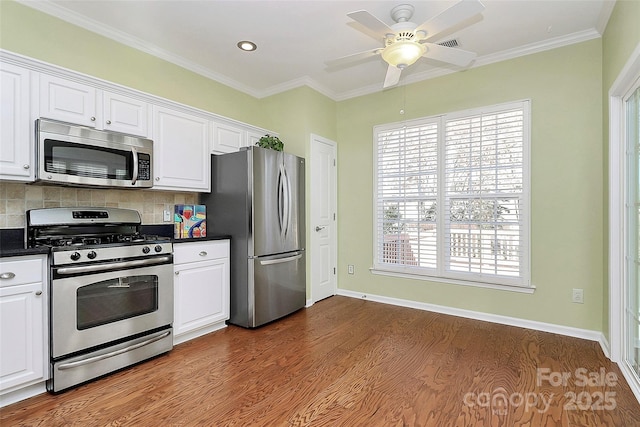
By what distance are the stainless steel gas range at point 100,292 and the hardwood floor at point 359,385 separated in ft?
0.53

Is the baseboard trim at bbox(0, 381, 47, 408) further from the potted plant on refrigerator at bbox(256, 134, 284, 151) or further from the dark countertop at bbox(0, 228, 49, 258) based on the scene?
the potted plant on refrigerator at bbox(256, 134, 284, 151)

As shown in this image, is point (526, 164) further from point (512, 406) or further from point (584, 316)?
point (512, 406)

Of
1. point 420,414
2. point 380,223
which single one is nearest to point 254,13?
point 380,223

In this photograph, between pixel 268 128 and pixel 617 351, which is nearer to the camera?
pixel 617 351

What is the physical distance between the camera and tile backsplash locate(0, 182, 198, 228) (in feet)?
7.47

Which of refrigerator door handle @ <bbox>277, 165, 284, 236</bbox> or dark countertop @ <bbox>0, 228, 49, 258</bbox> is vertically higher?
refrigerator door handle @ <bbox>277, 165, 284, 236</bbox>

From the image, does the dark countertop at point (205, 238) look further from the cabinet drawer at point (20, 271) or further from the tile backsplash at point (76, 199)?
the cabinet drawer at point (20, 271)

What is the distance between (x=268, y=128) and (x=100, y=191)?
2.13 metres

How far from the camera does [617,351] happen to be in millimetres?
2367

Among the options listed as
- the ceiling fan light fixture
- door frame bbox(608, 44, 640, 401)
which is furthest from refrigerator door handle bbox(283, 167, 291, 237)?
door frame bbox(608, 44, 640, 401)

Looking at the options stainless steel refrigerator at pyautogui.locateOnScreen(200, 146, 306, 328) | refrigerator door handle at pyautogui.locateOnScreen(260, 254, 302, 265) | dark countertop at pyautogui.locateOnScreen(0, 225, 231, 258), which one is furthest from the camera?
refrigerator door handle at pyautogui.locateOnScreen(260, 254, 302, 265)

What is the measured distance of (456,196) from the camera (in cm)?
348

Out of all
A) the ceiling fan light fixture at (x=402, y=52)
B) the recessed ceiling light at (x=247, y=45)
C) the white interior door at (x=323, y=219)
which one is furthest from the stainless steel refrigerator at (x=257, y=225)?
the ceiling fan light fixture at (x=402, y=52)

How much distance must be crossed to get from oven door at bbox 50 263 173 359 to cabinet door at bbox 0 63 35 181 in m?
0.72
